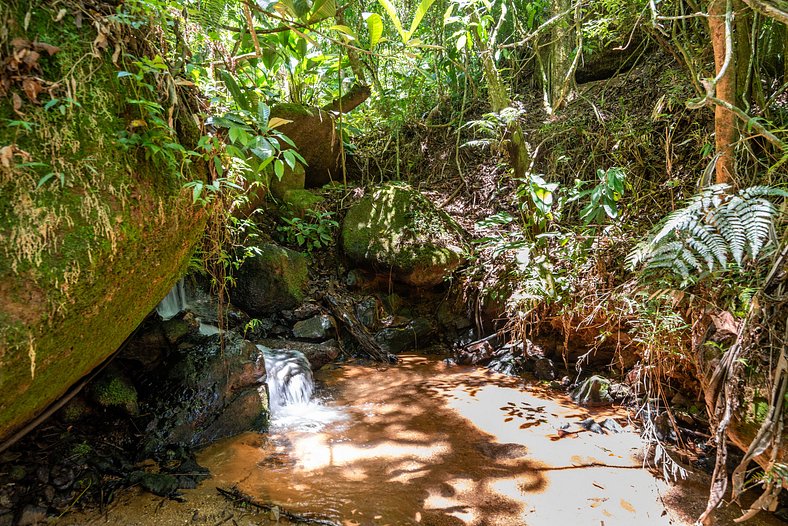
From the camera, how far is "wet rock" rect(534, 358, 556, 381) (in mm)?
4098

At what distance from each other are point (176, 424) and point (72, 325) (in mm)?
1347

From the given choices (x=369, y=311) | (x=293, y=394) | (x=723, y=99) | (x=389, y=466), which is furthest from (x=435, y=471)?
(x=723, y=99)

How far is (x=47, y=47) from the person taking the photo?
5.46 ft

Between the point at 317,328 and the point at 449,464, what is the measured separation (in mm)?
2669

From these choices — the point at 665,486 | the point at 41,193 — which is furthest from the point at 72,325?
the point at 665,486

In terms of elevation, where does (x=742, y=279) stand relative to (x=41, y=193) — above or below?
below

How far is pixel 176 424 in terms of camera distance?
2.82 metres

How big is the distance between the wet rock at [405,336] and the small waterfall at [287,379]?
1.20m

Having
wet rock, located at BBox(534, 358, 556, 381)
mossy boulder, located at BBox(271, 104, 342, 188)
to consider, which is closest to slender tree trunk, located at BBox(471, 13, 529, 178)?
wet rock, located at BBox(534, 358, 556, 381)

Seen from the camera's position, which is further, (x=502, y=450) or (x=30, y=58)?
(x=502, y=450)

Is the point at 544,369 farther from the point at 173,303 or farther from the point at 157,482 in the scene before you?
the point at 173,303

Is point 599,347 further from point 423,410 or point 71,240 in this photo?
point 71,240

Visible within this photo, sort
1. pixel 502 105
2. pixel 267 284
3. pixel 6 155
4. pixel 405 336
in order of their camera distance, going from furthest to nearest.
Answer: pixel 405 336 → pixel 267 284 → pixel 502 105 → pixel 6 155

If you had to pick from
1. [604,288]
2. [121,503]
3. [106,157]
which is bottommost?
[121,503]
